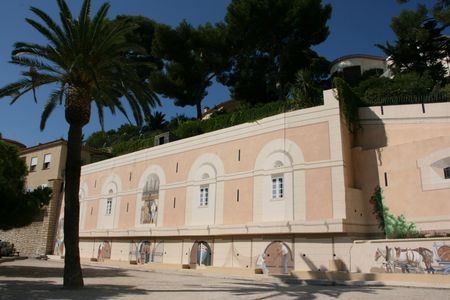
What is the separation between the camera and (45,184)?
41375mm

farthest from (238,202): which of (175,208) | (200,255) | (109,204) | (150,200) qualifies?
(109,204)

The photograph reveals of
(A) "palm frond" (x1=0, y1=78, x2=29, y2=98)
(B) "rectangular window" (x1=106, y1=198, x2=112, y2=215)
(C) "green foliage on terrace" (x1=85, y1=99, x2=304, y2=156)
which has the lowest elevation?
(B) "rectangular window" (x1=106, y1=198, x2=112, y2=215)

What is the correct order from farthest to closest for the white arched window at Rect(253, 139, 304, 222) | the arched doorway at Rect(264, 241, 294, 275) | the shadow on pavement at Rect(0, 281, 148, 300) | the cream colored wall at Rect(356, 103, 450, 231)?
1. the white arched window at Rect(253, 139, 304, 222)
2. the arched doorway at Rect(264, 241, 294, 275)
3. the cream colored wall at Rect(356, 103, 450, 231)
4. the shadow on pavement at Rect(0, 281, 148, 300)

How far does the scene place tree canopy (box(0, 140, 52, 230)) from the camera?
21.5 meters

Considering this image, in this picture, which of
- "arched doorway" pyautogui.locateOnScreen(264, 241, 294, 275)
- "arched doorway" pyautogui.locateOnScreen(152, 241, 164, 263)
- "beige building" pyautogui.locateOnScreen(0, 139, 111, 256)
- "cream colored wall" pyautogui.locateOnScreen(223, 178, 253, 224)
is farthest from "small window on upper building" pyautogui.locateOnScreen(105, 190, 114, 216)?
"arched doorway" pyautogui.locateOnScreen(264, 241, 294, 275)

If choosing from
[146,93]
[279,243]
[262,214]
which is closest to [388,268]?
[279,243]

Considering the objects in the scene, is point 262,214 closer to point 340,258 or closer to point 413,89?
point 340,258

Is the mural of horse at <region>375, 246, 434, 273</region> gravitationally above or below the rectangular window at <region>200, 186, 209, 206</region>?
below

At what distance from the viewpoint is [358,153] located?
22469 mm

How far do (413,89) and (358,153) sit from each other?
8539mm

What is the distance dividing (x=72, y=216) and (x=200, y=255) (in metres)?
12.0

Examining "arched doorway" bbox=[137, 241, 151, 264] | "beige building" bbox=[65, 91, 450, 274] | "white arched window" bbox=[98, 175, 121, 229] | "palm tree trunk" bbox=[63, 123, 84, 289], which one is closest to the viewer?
"palm tree trunk" bbox=[63, 123, 84, 289]

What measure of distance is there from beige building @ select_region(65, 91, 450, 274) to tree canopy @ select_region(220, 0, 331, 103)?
13921 millimetres

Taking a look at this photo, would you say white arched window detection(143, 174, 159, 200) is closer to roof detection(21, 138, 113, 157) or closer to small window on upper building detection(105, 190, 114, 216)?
small window on upper building detection(105, 190, 114, 216)
